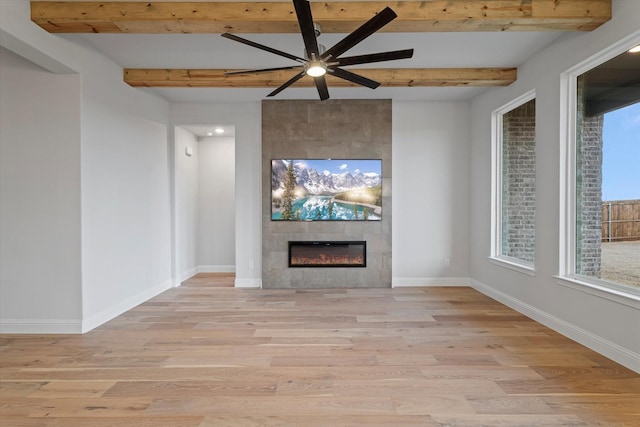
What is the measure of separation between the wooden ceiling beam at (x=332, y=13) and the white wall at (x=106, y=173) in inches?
15.8

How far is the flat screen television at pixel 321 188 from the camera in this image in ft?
17.4

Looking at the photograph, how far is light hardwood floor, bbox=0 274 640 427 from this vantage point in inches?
81.6

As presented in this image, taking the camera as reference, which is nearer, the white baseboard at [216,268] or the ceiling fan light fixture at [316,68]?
the ceiling fan light fixture at [316,68]

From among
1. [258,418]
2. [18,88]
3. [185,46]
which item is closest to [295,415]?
[258,418]

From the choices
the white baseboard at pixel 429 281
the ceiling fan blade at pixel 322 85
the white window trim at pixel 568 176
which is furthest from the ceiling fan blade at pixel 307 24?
the white baseboard at pixel 429 281

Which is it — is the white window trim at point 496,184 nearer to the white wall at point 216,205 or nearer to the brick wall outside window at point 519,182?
the brick wall outside window at point 519,182

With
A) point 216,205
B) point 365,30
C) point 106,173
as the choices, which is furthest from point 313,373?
point 216,205

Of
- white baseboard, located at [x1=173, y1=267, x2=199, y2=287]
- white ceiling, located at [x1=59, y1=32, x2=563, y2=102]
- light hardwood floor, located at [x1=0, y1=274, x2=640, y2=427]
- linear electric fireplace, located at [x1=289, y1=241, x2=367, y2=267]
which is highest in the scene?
white ceiling, located at [x1=59, y1=32, x2=563, y2=102]

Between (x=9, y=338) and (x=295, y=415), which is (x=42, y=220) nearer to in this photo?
(x=9, y=338)

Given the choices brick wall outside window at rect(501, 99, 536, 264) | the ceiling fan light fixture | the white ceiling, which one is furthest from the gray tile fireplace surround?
the ceiling fan light fixture

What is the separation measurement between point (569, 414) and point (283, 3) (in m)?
3.48

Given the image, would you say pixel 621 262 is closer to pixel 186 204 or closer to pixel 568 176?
pixel 568 176

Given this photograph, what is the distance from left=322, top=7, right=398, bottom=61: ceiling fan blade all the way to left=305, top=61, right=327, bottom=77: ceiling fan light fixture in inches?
3.0

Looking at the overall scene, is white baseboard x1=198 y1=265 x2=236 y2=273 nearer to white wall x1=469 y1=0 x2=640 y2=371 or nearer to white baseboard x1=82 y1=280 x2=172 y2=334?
white baseboard x1=82 y1=280 x2=172 y2=334
